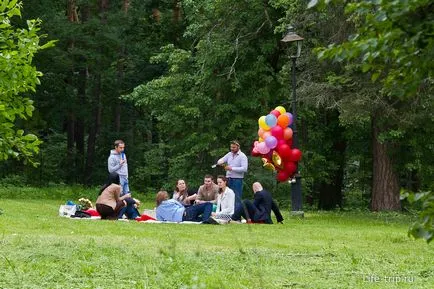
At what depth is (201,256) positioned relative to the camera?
10734 mm

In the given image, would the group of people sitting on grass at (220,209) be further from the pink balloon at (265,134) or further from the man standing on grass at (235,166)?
the pink balloon at (265,134)

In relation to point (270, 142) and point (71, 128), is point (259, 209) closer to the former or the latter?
point (270, 142)

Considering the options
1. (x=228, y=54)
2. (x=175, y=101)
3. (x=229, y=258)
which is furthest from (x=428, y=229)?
(x=175, y=101)

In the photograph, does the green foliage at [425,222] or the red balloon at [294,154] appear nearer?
the green foliage at [425,222]

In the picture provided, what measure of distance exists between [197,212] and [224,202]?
2.11ft

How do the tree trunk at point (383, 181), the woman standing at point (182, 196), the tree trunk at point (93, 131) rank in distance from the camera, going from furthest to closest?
the tree trunk at point (93, 131), the tree trunk at point (383, 181), the woman standing at point (182, 196)

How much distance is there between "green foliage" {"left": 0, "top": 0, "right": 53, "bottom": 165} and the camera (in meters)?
7.94

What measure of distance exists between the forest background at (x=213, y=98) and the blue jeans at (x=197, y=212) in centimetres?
362

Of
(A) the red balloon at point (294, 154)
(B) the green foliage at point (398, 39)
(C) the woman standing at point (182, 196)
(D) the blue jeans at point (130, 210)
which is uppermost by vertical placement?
(B) the green foliage at point (398, 39)

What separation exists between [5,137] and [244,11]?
64.3 ft

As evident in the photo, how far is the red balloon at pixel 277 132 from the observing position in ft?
65.6

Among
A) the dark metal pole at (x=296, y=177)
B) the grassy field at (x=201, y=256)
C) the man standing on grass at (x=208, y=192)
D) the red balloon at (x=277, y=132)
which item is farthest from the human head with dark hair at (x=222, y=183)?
the dark metal pole at (x=296, y=177)

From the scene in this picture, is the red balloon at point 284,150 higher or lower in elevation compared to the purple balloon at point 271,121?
lower

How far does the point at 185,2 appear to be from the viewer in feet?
96.6
